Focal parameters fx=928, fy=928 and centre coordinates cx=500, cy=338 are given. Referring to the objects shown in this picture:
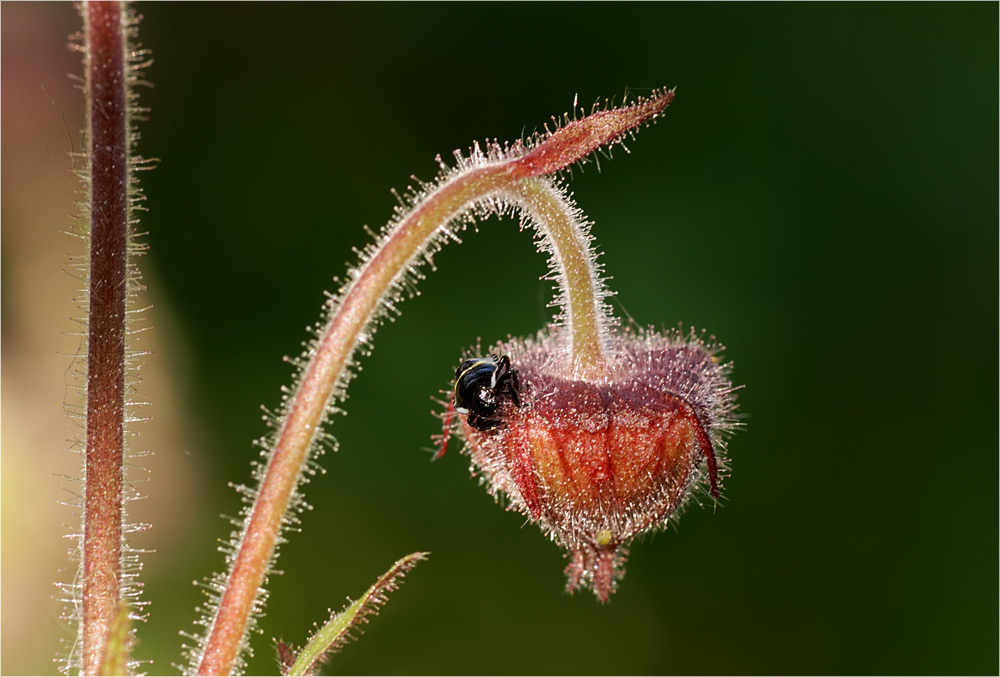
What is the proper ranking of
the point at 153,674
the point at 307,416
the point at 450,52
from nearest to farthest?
the point at 307,416 → the point at 153,674 → the point at 450,52

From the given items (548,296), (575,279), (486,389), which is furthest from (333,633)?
(548,296)

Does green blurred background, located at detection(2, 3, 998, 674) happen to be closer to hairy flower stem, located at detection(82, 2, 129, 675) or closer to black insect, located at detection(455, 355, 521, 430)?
black insect, located at detection(455, 355, 521, 430)

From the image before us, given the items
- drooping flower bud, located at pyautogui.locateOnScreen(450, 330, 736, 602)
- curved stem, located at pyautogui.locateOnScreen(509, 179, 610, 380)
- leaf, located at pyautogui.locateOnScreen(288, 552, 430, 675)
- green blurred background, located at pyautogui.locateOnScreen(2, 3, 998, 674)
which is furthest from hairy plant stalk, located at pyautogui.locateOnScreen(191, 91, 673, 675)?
green blurred background, located at pyautogui.locateOnScreen(2, 3, 998, 674)

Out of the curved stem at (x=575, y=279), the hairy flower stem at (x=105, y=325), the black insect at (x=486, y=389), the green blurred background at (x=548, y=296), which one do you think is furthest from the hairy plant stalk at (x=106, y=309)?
the green blurred background at (x=548, y=296)

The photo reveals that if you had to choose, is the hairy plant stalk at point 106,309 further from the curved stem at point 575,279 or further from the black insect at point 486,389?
the curved stem at point 575,279

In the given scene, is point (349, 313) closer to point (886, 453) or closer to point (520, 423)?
point (520, 423)

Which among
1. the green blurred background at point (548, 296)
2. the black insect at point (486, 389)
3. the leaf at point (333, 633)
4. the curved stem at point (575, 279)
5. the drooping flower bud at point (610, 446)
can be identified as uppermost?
the green blurred background at point (548, 296)

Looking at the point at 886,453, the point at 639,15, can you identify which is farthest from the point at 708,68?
the point at 886,453
